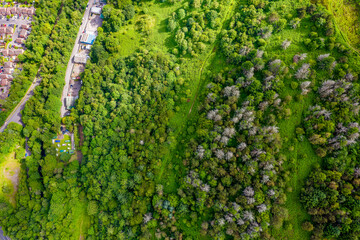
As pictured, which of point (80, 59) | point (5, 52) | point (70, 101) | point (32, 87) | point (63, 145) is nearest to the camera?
point (63, 145)

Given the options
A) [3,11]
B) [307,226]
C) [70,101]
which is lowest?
[307,226]

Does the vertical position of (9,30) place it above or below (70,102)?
above

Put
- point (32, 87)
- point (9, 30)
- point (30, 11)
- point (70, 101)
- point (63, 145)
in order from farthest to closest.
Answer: point (30, 11), point (9, 30), point (32, 87), point (70, 101), point (63, 145)

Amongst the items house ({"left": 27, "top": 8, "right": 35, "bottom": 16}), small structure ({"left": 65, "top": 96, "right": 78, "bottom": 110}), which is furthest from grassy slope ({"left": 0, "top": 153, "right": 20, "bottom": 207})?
house ({"left": 27, "top": 8, "right": 35, "bottom": 16})

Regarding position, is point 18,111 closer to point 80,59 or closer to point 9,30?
point 80,59

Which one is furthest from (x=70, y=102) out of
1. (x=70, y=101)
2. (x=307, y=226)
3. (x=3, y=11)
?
(x=307, y=226)

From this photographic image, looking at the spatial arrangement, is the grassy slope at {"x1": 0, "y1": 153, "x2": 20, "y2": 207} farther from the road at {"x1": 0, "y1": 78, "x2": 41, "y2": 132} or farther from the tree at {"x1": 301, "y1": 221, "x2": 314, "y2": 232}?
the tree at {"x1": 301, "y1": 221, "x2": 314, "y2": 232}

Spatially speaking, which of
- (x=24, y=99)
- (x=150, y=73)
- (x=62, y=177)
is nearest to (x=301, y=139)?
(x=150, y=73)

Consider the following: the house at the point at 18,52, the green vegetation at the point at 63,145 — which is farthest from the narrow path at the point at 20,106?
the green vegetation at the point at 63,145
